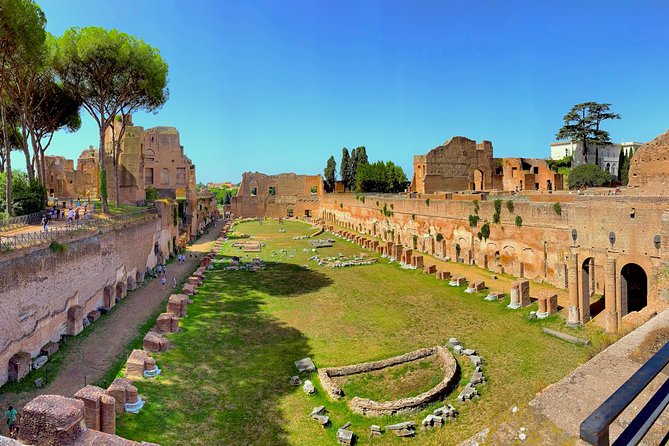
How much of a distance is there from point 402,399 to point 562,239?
10289 millimetres

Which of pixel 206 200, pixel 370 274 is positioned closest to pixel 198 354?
pixel 370 274

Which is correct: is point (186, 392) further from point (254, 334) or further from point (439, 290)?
point (439, 290)

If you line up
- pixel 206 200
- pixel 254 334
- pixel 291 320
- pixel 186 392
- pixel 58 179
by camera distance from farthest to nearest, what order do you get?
pixel 206 200 < pixel 58 179 < pixel 291 320 < pixel 254 334 < pixel 186 392

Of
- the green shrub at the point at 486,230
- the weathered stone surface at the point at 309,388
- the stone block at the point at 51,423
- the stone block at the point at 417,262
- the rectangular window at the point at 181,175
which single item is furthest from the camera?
the rectangular window at the point at 181,175

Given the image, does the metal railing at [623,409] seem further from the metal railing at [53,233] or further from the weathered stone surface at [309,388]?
the metal railing at [53,233]

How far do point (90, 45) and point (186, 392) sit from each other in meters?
15.7

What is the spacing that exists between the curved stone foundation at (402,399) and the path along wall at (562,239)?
4.45 meters

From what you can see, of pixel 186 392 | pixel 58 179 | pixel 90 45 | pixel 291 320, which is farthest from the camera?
pixel 58 179

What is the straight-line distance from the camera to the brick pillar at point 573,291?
11671 mm

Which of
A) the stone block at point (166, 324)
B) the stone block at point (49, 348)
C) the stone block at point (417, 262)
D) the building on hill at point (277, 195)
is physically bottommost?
the stone block at point (49, 348)

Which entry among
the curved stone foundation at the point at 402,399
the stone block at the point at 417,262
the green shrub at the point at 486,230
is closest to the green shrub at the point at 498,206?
the green shrub at the point at 486,230

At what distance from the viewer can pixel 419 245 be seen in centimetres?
2550

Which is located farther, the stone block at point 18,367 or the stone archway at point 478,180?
the stone archway at point 478,180

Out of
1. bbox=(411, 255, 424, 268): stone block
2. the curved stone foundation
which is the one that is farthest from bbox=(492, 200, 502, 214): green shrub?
the curved stone foundation
